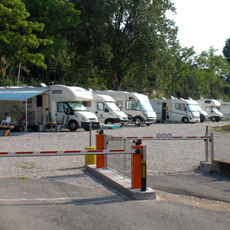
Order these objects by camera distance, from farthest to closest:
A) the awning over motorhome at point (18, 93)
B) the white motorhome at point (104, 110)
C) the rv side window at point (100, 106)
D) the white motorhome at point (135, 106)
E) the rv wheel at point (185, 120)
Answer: the rv wheel at point (185, 120) < the white motorhome at point (135, 106) < the rv side window at point (100, 106) < the white motorhome at point (104, 110) < the awning over motorhome at point (18, 93)

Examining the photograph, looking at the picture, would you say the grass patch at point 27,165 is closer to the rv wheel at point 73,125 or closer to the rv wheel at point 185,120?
the rv wheel at point 73,125

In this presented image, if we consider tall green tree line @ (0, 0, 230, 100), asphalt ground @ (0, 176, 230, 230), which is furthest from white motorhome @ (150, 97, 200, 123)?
asphalt ground @ (0, 176, 230, 230)

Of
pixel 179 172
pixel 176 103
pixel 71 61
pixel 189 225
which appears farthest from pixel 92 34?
pixel 189 225

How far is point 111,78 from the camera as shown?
143 ft

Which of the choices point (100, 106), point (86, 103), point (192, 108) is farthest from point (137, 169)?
point (192, 108)

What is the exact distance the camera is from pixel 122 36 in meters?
39.8

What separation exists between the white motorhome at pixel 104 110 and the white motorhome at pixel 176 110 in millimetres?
10697

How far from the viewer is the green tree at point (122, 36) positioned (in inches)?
1492

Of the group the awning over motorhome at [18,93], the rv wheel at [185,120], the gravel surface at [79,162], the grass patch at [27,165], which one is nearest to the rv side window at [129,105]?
the rv wheel at [185,120]

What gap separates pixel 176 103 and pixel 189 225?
3306 cm

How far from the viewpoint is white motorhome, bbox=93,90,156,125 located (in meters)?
30.7

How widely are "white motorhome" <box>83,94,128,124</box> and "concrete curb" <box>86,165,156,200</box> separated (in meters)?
17.3

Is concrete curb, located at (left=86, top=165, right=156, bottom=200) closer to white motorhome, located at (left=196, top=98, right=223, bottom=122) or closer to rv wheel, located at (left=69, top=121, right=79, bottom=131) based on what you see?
rv wheel, located at (left=69, top=121, right=79, bottom=131)

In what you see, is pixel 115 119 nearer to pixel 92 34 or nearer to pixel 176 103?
pixel 176 103
